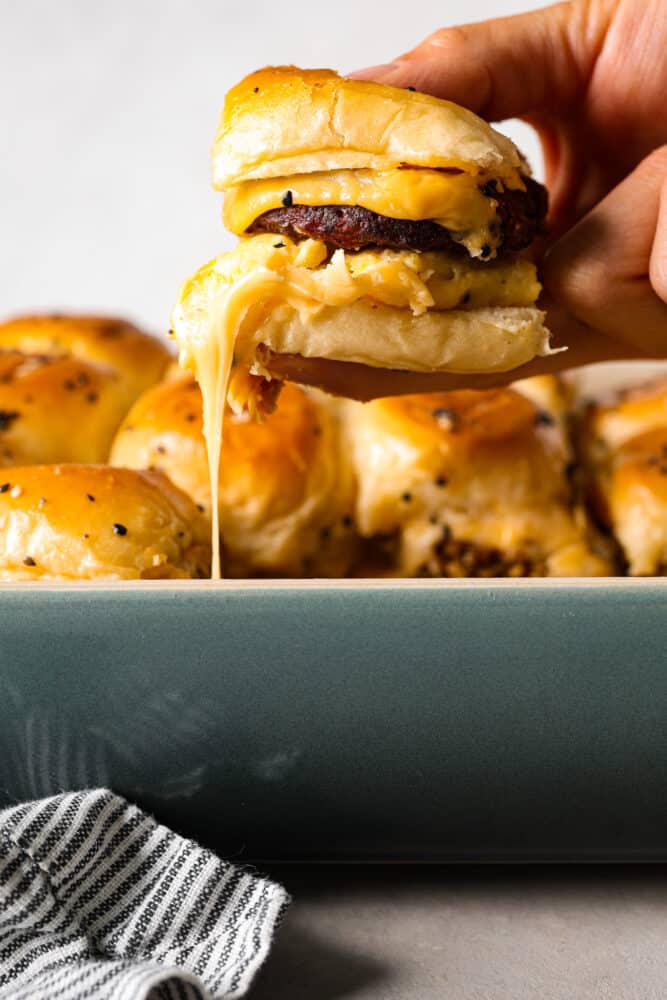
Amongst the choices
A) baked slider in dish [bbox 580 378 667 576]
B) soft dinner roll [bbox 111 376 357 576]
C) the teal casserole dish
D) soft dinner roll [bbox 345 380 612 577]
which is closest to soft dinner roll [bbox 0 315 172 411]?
soft dinner roll [bbox 111 376 357 576]

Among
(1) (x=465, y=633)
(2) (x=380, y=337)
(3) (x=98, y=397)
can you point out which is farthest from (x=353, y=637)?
(3) (x=98, y=397)

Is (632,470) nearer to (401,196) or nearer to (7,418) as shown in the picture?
(401,196)

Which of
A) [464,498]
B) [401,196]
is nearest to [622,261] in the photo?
[401,196]

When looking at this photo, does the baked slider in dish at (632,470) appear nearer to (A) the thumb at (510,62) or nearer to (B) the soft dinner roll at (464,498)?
(B) the soft dinner roll at (464,498)

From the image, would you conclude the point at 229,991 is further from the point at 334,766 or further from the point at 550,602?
the point at 550,602

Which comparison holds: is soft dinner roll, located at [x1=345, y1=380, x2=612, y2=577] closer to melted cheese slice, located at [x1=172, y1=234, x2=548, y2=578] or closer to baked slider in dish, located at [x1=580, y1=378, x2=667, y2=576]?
baked slider in dish, located at [x1=580, y1=378, x2=667, y2=576]

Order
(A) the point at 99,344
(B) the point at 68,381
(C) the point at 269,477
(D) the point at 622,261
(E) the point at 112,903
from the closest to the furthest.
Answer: (E) the point at 112,903, (D) the point at 622,261, (C) the point at 269,477, (B) the point at 68,381, (A) the point at 99,344
